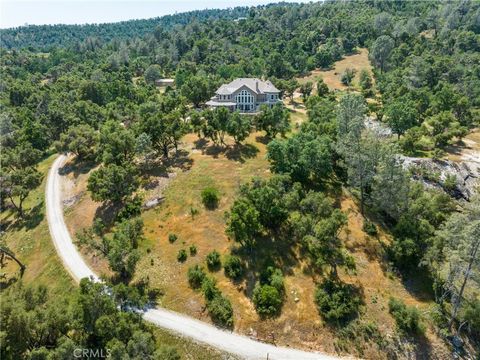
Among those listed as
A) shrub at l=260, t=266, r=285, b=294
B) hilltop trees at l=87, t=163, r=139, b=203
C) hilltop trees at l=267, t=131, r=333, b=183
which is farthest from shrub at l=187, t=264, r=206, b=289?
hilltop trees at l=267, t=131, r=333, b=183

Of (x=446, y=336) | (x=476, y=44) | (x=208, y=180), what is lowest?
(x=446, y=336)

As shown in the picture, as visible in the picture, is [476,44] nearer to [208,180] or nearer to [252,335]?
[208,180]

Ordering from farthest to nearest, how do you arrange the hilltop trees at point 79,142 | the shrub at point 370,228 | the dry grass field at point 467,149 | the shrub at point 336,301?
the hilltop trees at point 79,142 → the dry grass field at point 467,149 → the shrub at point 370,228 → the shrub at point 336,301

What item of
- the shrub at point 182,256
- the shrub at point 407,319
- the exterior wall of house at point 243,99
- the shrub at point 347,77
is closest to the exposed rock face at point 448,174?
the shrub at point 407,319

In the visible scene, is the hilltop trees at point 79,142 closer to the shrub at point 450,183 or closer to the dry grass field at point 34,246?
the dry grass field at point 34,246

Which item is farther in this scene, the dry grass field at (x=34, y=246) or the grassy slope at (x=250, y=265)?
the dry grass field at (x=34, y=246)

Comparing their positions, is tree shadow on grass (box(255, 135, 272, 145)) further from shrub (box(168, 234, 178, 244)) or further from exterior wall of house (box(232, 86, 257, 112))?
shrub (box(168, 234, 178, 244))

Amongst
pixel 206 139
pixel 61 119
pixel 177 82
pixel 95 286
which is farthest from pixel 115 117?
pixel 95 286
